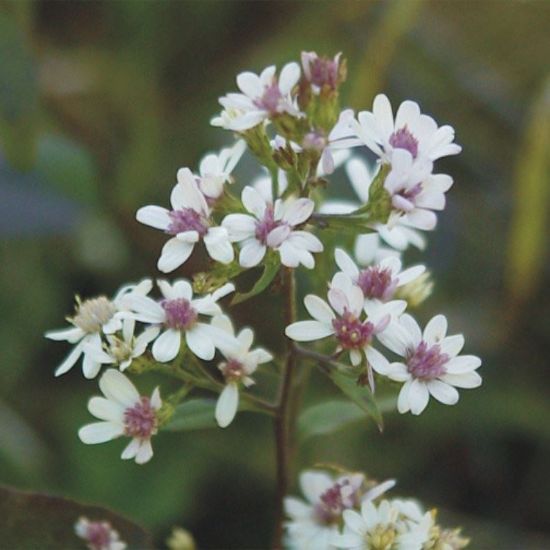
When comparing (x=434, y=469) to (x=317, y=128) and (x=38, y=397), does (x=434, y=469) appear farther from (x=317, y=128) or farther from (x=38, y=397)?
(x=317, y=128)

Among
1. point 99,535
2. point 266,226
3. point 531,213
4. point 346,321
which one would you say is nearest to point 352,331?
point 346,321

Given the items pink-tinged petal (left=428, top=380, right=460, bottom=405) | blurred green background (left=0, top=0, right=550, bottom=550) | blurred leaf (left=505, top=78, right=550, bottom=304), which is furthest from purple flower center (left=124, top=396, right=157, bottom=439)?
blurred leaf (left=505, top=78, right=550, bottom=304)

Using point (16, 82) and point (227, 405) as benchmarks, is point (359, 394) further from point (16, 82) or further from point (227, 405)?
point (16, 82)

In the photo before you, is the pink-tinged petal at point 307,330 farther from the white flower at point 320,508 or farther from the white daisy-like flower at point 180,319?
the white flower at point 320,508

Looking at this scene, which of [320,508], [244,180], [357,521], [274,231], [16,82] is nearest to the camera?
[274,231]

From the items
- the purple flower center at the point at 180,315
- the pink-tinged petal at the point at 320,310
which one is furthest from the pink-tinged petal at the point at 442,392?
the purple flower center at the point at 180,315

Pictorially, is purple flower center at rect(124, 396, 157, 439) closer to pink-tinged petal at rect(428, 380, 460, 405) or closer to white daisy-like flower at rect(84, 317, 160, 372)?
white daisy-like flower at rect(84, 317, 160, 372)
